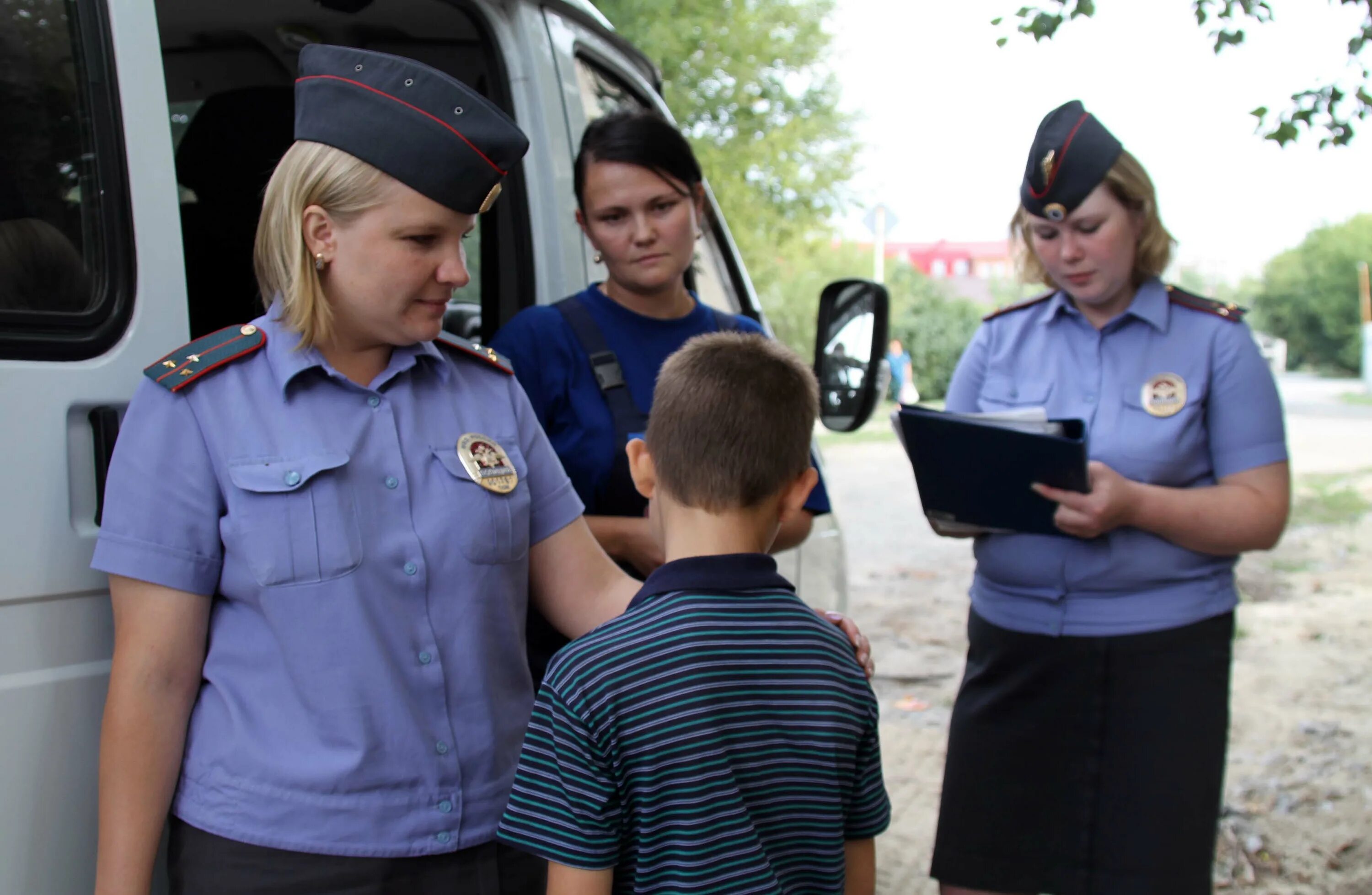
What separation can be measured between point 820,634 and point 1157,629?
1.21m

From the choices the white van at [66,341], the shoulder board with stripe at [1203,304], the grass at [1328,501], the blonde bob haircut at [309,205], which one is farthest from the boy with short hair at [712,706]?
the grass at [1328,501]

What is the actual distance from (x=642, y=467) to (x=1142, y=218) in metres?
1.44

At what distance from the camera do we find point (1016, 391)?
9.04 ft

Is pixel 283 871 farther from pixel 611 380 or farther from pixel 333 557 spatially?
pixel 611 380

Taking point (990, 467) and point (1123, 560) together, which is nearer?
point (990, 467)

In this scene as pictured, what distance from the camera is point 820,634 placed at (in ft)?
5.29

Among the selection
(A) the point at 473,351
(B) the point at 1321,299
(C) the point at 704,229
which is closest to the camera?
(A) the point at 473,351

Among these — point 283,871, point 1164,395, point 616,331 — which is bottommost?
point 283,871

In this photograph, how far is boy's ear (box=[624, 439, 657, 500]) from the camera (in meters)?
1.70

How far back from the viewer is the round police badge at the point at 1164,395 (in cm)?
253

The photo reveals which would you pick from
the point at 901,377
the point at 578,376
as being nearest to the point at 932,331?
the point at 901,377

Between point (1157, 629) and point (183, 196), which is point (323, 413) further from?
point (1157, 629)

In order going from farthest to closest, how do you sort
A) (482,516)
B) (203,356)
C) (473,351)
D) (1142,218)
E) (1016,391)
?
(1016,391)
(1142,218)
(473,351)
(482,516)
(203,356)

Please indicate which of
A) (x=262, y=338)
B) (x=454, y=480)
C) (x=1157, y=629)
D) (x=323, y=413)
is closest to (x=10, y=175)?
(x=262, y=338)
